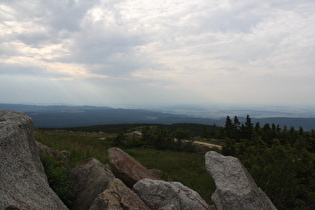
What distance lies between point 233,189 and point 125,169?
4.71 metres

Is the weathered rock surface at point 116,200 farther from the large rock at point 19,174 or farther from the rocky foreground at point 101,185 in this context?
the large rock at point 19,174

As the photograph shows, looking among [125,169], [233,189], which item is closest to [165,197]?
[125,169]

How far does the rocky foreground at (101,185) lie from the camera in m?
5.25

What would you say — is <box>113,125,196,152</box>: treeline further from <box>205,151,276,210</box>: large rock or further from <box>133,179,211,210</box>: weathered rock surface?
<box>133,179,211,210</box>: weathered rock surface

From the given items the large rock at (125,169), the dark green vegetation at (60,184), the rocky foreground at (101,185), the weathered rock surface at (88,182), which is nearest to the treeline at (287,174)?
the rocky foreground at (101,185)

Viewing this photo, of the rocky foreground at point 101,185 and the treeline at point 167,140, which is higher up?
the rocky foreground at point 101,185

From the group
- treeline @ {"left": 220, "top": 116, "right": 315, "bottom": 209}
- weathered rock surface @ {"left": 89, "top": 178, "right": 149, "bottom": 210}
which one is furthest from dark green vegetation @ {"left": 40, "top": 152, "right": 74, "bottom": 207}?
treeline @ {"left": 220, "top": 116, "right": 315, "bottom": 209}

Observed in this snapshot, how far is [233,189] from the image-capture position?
8609 millimetres

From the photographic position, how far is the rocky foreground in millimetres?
5253

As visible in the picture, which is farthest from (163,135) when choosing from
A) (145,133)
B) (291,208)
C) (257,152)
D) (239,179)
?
(239,179)

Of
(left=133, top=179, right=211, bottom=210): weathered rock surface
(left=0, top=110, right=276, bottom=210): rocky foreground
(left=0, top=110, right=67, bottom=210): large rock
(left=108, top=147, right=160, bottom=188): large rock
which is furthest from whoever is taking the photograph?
(left=108, top=147, right=160, bottom=188): large rock

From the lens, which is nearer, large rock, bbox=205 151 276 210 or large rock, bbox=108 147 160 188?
large rock, bbox=205 151 276 210

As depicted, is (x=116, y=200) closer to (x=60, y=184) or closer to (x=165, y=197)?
(x=165, y=197)

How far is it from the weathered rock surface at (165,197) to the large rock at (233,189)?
4.55 ft
